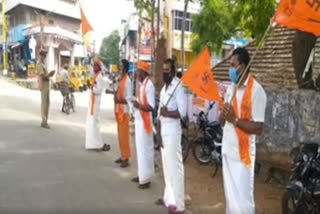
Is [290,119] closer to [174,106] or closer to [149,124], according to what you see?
[149,124]

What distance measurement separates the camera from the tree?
3575 inches

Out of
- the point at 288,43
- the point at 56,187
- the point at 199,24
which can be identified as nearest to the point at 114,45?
the point at 199,24

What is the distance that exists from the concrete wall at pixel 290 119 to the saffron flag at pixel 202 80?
3.17m

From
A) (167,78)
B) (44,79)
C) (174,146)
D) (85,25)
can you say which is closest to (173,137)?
(174,146)

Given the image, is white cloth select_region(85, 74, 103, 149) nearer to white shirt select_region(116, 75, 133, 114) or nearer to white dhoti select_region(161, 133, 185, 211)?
white shirt select_region(116, 75, 133, 114)

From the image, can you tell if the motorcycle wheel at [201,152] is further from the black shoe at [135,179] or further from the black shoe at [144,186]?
the black shoe at [144,186]

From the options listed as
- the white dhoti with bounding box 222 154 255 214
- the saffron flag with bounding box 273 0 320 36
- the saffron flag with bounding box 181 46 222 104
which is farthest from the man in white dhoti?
the saffron flag with bounding box 273 0 320 36

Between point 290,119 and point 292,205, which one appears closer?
point 292,205

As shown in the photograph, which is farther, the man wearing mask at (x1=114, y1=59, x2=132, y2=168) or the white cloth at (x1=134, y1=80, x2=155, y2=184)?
the man wearing mask at (x1=114, y1=59, x2=132, y2=168)

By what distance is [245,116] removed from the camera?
5.22 metres

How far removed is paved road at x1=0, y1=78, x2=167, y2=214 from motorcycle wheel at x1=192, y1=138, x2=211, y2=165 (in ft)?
4.35

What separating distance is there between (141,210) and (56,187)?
5.54ft

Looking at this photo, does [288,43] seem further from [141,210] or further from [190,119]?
[141,210]

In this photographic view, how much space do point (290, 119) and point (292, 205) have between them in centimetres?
317
